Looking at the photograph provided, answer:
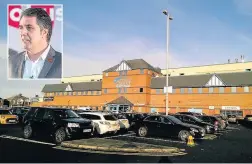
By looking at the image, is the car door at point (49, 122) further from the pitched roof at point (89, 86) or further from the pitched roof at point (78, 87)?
the pitched roof at point (78, 87)

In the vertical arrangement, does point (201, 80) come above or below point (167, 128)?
above

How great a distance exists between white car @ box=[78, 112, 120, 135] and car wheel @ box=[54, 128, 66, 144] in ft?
12.9

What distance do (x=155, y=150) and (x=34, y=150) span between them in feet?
15.9

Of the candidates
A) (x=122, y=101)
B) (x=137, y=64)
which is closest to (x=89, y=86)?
(x=122, y=101)

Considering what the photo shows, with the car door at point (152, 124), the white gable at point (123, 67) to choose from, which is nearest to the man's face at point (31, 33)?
the car door at point (152, 124)

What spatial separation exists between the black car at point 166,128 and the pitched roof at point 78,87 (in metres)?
66.9

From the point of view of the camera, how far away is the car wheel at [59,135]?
13878mm

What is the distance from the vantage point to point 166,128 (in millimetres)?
17859

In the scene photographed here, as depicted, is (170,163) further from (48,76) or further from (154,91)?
(154,91)

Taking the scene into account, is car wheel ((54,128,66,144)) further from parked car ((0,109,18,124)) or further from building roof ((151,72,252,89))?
building roof ((151,72,252,89))

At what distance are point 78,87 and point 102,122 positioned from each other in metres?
75.1

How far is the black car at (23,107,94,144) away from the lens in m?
14.0

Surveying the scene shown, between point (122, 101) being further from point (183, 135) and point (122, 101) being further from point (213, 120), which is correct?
point (183, 135)

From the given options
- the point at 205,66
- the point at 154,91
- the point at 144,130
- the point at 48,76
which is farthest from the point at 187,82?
the point at 48,76
